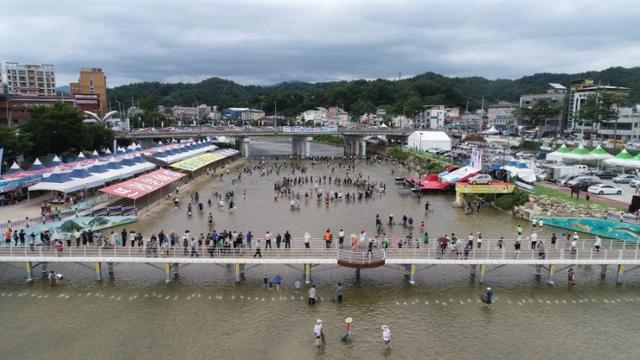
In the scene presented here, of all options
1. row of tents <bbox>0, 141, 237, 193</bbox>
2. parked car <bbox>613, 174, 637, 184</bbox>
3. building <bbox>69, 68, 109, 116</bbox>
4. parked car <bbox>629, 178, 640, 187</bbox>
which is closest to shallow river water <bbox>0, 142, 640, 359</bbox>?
row of tents <bbox>0, 141, 237, 193</bbox>

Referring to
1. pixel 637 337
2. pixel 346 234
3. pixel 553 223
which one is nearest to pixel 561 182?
pixel 553 223

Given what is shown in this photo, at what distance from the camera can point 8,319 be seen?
19.7m

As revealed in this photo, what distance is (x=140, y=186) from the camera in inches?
1597

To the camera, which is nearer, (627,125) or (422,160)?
(422,160)

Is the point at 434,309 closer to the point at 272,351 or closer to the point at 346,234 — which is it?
the point at 272,351

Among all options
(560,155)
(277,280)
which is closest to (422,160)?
(560,155)

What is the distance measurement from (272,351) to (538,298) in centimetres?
1336

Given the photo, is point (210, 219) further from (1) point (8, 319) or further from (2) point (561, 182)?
(2) point (561, 182)

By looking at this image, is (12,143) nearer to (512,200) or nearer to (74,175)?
(74,175)

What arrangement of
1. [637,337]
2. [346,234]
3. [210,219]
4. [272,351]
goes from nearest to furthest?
[272,351] < [637,337] < [346,234] < [210,219]

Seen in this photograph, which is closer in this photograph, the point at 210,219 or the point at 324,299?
the point at 324,299

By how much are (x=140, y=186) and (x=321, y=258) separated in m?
23.7

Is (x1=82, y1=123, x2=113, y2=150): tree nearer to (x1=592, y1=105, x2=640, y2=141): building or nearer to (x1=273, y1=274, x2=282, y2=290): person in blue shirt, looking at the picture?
(x1=273, y1=274, x2=282, y2=290): person in blue shirt

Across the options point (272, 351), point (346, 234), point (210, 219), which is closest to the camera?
point (272, 351)
